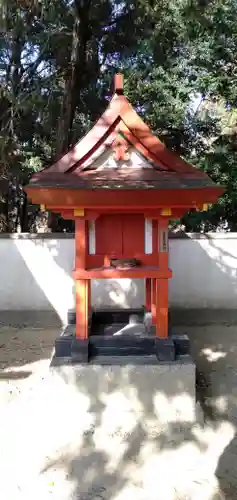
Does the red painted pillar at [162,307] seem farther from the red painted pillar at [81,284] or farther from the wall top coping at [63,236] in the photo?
the wall top coping at [63,236]

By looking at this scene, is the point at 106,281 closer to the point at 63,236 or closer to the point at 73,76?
the point at 63,236

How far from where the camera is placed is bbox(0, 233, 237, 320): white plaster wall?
20.2 ft

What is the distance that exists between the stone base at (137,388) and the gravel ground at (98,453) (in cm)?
11

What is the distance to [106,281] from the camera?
6.19m

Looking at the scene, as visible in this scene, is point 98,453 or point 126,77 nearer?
point 98,453

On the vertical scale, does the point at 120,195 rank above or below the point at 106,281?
above

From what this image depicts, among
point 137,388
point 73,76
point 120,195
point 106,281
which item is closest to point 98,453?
point 137,388

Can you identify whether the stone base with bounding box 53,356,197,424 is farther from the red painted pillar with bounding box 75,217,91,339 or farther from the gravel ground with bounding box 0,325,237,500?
the red painted pillar with bounding box 75,217,91,339

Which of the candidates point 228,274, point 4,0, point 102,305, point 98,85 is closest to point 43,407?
point 102,305

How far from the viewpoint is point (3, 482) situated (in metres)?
2.95

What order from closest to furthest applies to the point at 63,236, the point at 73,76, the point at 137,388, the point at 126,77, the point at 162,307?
1. the point at 137,388
2. the point at 162,307
3. the point at 63,236
4. the point at 73,76
5. the point at 126,77

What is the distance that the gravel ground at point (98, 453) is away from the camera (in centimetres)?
289

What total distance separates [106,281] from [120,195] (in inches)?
118

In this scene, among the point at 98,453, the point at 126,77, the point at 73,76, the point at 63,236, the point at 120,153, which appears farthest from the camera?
the point at 126,77
